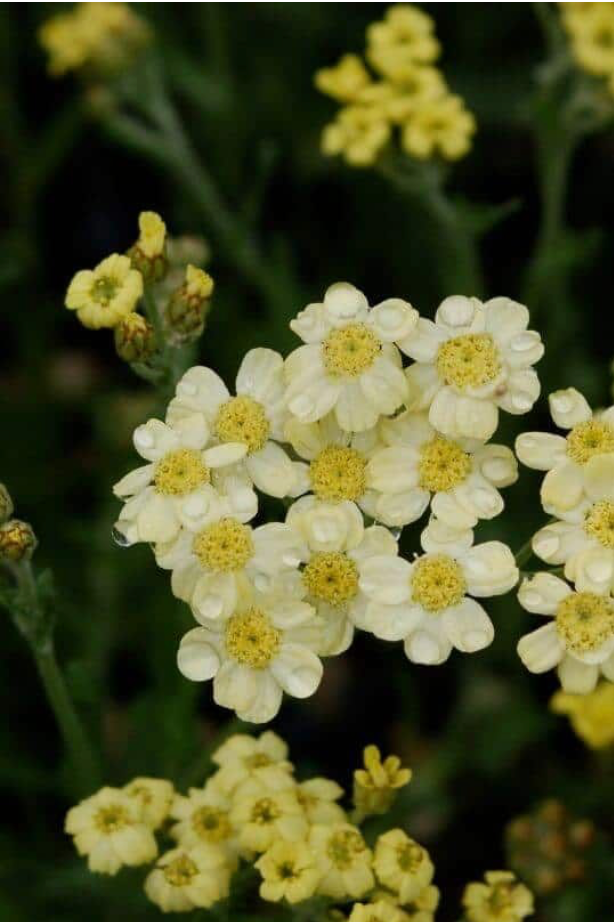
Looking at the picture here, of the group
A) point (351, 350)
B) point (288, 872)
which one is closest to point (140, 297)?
point (351, 350)

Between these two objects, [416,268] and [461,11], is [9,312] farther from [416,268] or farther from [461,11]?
[461,11]

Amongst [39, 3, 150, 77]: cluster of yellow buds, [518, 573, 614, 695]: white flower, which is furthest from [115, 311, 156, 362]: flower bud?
[39, 3, 150, 77]: cluster of yellow buds

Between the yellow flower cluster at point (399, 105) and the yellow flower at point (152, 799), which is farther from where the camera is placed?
the yellow flower cluster at point (399, 105)

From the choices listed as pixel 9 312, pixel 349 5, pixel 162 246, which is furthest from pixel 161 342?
pixel 349 5

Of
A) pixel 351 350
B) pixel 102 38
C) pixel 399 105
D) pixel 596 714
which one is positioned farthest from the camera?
pixel 102 38

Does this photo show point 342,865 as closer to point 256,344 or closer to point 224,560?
point 224,560

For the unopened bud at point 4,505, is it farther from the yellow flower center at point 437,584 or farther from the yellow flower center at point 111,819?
the yellow flower center at point 437,584

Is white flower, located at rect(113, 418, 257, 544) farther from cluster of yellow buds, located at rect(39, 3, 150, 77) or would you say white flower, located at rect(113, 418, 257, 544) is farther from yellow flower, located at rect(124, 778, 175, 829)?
cluster of yellow buds, located at rect(39, 3, 150, 77)

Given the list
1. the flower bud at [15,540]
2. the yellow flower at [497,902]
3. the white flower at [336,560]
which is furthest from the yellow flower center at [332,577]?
the yellow flower at [497,902]
